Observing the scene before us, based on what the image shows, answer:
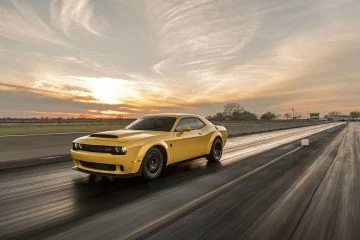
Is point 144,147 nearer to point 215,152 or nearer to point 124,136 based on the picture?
point 124,136

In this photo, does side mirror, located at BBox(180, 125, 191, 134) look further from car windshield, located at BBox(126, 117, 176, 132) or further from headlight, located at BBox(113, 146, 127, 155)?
headlight, located at BBox(113, 146, 127, 155)

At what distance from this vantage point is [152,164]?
282 inches

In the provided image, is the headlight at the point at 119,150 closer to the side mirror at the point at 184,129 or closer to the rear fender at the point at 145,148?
the rear fender at the point at 145,148

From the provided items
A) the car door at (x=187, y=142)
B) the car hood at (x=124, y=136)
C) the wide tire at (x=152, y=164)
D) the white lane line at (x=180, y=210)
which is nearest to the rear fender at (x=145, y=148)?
the wide tire at (x=152, y=164)

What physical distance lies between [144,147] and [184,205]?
211cm

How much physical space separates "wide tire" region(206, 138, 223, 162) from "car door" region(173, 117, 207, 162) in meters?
0.75

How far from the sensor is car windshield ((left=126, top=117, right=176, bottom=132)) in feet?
26.6

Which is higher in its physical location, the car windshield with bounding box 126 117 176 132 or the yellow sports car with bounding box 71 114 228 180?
the car windshield with bounding box 126 117 176 132

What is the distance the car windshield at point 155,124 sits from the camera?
8.11 metres

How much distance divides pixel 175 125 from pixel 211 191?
2.62 meters

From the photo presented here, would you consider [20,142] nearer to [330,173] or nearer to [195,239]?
[195,239]

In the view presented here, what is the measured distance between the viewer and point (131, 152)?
648 centimetres

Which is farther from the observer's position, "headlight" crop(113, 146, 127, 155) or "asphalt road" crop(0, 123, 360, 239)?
"headlight" crop(113, 146, 127, 155)

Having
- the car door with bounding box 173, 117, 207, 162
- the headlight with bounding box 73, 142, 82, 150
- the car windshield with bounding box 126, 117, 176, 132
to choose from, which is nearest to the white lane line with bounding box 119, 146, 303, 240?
the car door with bounding box 173, 117, 207, 162
